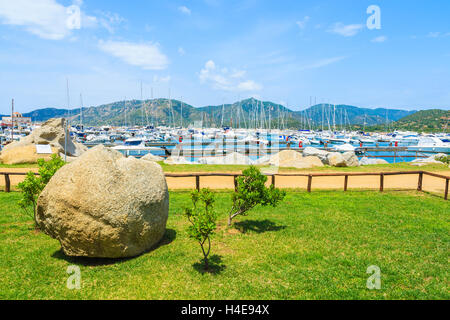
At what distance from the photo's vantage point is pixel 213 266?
6703 millimetres

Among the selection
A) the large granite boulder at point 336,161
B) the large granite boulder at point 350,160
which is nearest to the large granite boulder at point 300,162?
the large granite boulder at point 336,161

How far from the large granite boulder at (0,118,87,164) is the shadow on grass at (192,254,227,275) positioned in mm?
18501

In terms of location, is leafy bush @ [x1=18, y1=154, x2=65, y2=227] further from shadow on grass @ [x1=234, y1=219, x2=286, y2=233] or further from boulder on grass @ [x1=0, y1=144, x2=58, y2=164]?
boulder on grass @ [x1=0, y1=144, x2=58, y2=164]

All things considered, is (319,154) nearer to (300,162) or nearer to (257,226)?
(300,162)

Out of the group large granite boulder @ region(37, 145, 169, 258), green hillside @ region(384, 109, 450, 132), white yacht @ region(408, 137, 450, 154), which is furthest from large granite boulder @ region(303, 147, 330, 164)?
green hillside @ region(384, 109, 450, 132)

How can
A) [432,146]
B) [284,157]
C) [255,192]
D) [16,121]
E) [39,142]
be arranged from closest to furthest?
[255,192] → [39,142] → [284,157] → [432,146] → [16,121]

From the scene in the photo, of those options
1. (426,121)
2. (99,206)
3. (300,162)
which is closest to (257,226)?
(99,206)

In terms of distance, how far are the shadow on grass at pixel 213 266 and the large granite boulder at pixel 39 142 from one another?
1850 cm

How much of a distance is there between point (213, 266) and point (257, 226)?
3.31 meters

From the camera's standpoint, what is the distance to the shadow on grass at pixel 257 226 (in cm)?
933

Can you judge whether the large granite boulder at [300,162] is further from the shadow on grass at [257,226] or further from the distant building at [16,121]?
the distant building at [16,121]

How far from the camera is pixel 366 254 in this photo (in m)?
7.38

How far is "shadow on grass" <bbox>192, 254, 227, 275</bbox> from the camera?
646 centimetres
